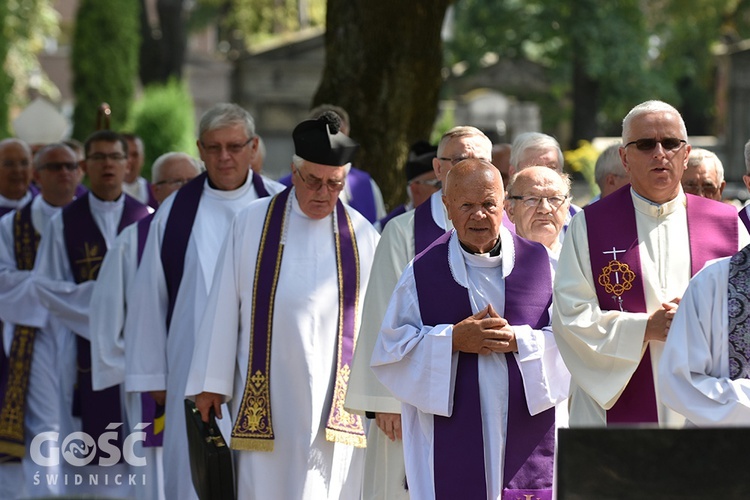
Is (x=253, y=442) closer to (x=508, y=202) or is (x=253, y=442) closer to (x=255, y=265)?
(x=255, y=265)

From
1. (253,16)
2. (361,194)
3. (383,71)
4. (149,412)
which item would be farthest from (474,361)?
(253,16)

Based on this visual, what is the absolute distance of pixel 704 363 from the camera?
4727 millimetres

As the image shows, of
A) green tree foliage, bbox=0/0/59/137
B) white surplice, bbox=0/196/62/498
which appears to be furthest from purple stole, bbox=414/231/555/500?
green tree foliage, bbox=0/0/59/137

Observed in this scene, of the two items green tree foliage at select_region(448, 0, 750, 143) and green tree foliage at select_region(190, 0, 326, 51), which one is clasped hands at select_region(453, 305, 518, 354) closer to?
green tree foliage at select_region(448, 0, 750, 143)

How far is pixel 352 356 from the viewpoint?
22.3ft

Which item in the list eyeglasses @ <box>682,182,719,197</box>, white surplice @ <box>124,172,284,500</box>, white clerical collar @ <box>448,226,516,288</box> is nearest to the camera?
white clerical collar @ <box>448,226,516,288</box>

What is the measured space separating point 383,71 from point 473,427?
578cm

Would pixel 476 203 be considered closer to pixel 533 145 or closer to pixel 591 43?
pixel 533 145

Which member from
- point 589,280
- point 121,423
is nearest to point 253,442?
point 589,280

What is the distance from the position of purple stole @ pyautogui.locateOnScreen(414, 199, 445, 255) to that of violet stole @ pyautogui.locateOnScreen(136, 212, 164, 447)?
2094 mm

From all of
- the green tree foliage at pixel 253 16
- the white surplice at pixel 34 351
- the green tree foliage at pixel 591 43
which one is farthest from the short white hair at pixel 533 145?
the green tree foliage at pixel 253 16

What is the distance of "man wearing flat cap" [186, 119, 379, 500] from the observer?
22.1 feet

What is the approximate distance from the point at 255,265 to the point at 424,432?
1.58m

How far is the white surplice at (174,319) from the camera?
25.3ft
